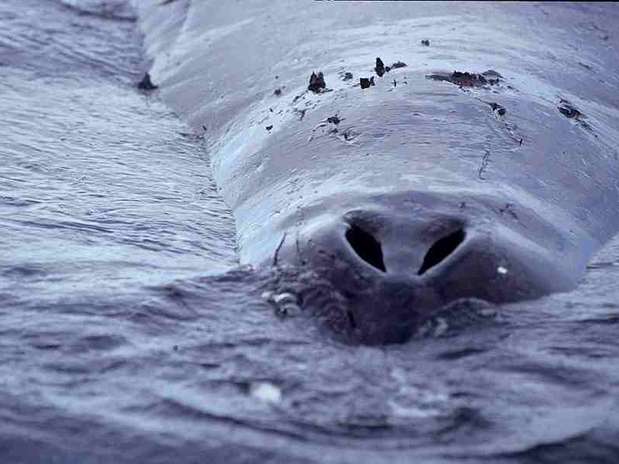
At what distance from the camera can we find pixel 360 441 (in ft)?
14.5

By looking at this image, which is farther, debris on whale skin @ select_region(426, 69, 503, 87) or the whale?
debris on whale skin @ select_region(426, 69, 503, 87)

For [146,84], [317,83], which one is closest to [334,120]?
[317,83]

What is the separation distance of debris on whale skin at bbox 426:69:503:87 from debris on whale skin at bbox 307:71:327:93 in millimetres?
838

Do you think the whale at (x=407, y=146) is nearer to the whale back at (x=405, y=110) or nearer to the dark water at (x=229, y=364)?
the whale back at (x=405, y=110)

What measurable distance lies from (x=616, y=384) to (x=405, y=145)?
1918 mm

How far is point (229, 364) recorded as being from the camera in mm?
4965

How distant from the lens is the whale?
5316 mm

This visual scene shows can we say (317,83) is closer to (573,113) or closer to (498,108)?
(498,108)

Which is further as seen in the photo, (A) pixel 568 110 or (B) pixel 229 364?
(A) pixel 568 110

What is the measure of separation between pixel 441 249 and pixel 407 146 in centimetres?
116

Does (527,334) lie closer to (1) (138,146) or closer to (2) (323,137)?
(2) (323,137)

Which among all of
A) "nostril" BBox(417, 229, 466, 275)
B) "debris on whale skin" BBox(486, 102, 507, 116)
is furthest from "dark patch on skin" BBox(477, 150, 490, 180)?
"nostril" BBox(417, 229, 466, 275)

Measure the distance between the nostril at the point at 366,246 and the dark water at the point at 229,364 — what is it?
317mm

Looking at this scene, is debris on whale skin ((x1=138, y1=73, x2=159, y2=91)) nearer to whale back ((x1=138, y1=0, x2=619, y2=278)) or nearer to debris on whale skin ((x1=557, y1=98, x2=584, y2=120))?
whale back ((x1=138, y1=0, x2=619, y2=278))
